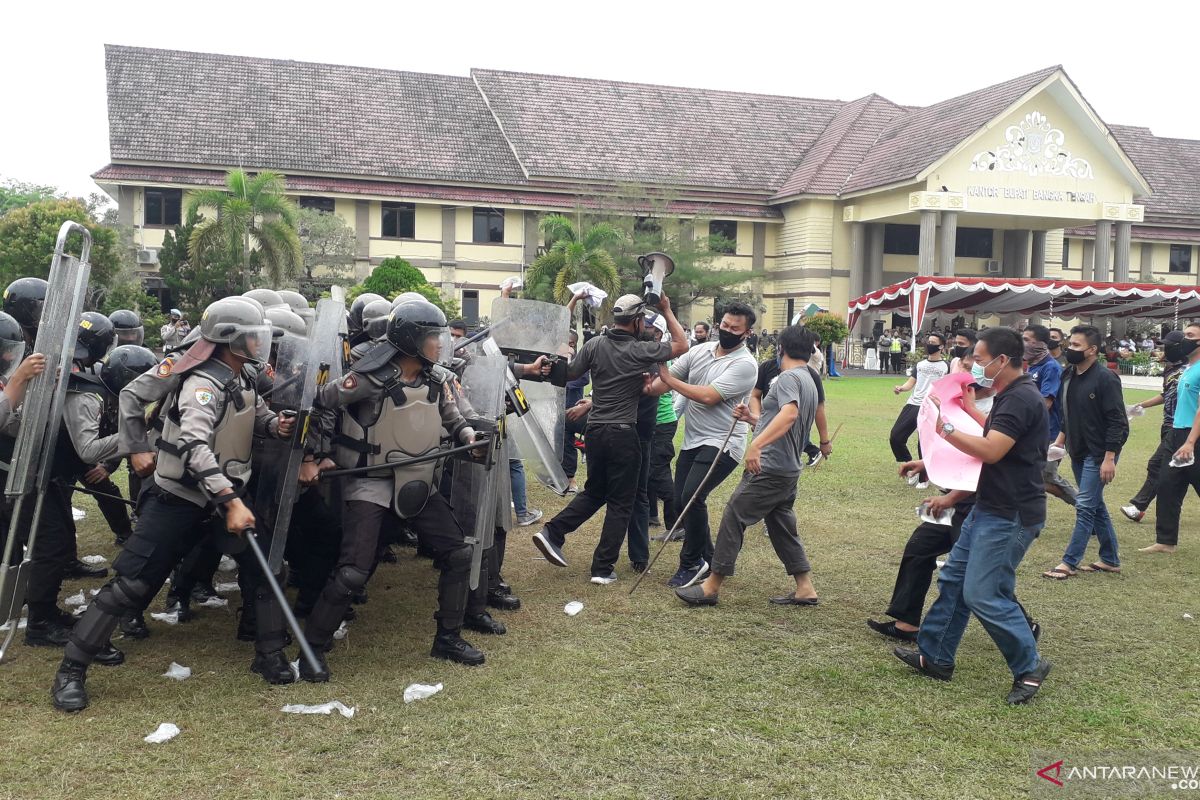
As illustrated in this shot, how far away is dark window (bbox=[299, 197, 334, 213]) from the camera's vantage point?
1430 inches

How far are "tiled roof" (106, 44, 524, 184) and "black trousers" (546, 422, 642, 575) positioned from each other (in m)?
31.8

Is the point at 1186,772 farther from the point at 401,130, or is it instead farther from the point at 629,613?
the point at 401,130

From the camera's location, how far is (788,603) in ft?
21.7

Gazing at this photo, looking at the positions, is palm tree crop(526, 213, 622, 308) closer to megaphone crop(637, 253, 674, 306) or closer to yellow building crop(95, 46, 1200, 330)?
yellow building crop(95, 46, 1200, 330)

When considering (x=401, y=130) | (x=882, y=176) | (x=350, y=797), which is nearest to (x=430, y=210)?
(x=401, y=130)

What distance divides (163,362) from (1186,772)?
4890mm

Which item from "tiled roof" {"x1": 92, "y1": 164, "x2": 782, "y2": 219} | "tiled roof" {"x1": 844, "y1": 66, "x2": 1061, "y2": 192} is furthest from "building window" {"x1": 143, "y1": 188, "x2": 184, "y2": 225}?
"tiled roof" {"x1": 844, "y1": 66, "x2": 1061, "y2": 192}

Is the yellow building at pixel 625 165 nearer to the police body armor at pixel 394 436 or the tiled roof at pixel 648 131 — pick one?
the tiled roof at pixel 648 131

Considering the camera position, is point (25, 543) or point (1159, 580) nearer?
point (25, 543)

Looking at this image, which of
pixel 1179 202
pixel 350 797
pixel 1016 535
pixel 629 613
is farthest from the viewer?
pixel 1179 202

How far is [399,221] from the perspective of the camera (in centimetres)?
3775

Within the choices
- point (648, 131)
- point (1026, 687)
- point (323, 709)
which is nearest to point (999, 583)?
point (1026, 687)

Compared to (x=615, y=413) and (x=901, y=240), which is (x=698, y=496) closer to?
(x=615, y=413)

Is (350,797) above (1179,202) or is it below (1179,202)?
below
